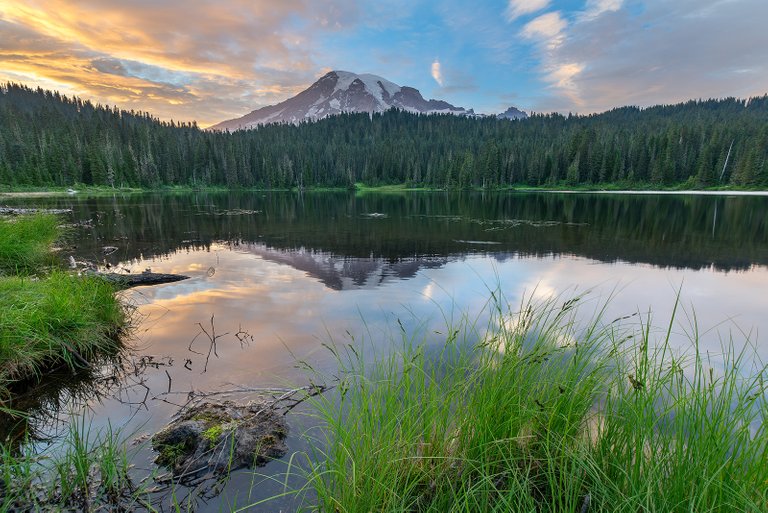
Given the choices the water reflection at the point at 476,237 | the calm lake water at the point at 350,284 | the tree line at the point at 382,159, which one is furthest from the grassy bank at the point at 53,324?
the tree line at the point at 382,159

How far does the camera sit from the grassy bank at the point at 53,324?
21.8 ft

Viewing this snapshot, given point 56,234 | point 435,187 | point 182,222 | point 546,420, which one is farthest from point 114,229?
point 435,187

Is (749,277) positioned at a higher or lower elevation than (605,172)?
lower

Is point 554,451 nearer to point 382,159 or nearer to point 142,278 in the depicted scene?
point 142,278

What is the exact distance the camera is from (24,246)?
1476cm

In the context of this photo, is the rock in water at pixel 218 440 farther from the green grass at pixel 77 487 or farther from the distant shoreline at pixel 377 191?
the distant shoreline at pixel 377 191

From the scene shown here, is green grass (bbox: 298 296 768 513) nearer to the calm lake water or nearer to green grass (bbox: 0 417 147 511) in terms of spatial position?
the calm lake water

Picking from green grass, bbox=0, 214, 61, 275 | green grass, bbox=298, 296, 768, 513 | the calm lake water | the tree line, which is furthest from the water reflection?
the tree line

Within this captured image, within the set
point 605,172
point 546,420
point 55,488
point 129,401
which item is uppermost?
point 605,172

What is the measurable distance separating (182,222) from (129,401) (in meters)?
37.6

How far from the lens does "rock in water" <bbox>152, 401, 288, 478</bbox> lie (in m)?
4.90

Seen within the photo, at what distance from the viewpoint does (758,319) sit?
38.9ft

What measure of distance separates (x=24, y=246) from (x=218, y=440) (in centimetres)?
1584

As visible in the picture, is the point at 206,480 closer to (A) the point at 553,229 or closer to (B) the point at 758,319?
(B) the point at 758,319
